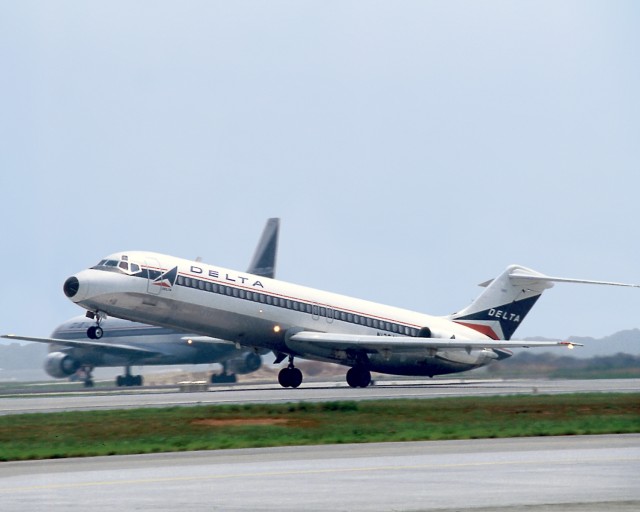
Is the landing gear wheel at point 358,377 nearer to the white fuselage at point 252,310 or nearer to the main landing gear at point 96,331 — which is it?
the white fuselage at point 252,310

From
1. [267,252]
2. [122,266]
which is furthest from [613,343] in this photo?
[122,266]

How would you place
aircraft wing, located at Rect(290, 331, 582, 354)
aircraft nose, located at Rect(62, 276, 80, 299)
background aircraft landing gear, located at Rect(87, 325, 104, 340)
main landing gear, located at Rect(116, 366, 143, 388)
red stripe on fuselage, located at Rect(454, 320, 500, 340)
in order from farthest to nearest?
main landing gear, located at Rect(116, 366, 143, 388) → red stripe on fuselage, located at Rect(454, 320, 500, 340) → aircraft wing, located at Rect(290, 331, 582, 354) → aircraft nose, located at Rect(62, 276, 80, 299) → background aircraft landing gear, located at Rect(87, 325, 104, 340)

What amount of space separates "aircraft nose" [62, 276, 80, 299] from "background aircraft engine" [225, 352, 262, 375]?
24.7m

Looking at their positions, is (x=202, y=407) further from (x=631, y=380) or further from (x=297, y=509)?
(x=631, y=380)

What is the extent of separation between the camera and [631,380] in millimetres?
59188

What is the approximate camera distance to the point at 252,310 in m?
52.6

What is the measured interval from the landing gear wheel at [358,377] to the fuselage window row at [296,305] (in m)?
2.15

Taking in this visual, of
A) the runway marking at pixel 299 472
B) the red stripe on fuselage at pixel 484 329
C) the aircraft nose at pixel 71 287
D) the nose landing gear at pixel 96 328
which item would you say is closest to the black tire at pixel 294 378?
the red stripe on fuselage at pixel 484 329

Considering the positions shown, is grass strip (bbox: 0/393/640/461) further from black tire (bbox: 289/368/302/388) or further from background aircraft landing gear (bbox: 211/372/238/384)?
background aircraft landing gear (bbox: 211/372/238/384)

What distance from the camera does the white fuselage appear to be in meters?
50.3

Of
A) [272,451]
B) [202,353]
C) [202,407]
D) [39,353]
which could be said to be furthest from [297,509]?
[39,353]

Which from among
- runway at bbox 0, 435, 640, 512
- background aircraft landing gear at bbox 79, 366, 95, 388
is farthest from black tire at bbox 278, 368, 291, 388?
runway at bbox 0, 435, 640, 512

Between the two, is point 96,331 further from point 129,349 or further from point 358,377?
point 129,349

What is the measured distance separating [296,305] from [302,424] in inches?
927
